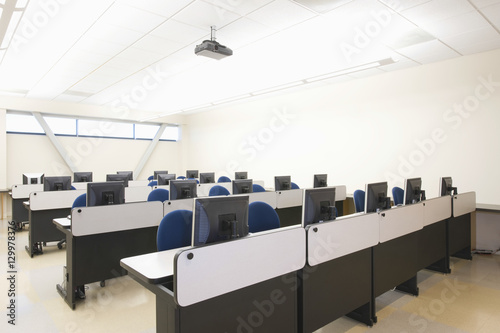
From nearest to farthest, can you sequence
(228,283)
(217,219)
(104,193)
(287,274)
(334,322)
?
(228,283) → (217,219) → (287,274) → (334,322) → (104,193)

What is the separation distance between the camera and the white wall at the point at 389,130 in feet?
15.5

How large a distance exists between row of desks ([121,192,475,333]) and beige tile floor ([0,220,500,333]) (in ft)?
0.83

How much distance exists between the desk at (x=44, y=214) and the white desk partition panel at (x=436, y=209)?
16.4 feet

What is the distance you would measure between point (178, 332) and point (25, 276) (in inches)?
130

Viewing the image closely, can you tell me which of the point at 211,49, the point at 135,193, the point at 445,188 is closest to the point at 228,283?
the point at 211,49

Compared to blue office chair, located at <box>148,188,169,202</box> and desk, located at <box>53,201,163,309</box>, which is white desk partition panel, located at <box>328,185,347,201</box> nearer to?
blue office chair, located at <box>148,188,169,202</box>

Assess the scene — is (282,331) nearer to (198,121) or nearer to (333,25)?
(333,25)

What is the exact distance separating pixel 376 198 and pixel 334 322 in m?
1.18

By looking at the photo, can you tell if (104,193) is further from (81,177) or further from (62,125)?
(62,125)

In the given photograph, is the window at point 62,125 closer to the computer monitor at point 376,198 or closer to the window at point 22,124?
the window at point 22,124

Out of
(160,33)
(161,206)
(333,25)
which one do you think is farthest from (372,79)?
(161,206)

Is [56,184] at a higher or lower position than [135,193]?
higher

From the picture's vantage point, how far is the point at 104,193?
337 centimetres

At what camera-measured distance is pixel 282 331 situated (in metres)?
2.02
